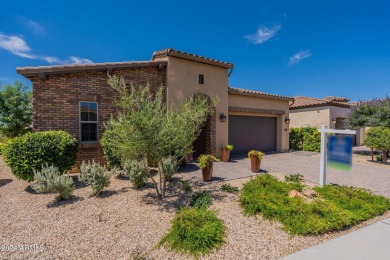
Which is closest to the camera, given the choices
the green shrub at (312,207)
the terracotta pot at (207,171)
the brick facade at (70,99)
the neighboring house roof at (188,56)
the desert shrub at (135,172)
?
the green shrub at (312,207)

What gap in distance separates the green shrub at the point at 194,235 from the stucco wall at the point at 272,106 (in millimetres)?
8838

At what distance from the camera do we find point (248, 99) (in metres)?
12.2

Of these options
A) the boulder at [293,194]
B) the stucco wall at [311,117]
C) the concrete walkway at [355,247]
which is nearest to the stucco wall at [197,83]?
the boulder at [293,194]

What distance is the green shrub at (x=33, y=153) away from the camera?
221 inches

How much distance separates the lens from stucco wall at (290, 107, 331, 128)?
16500 millimetres

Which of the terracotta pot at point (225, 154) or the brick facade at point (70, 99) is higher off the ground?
the brick facade at point (70, 99)

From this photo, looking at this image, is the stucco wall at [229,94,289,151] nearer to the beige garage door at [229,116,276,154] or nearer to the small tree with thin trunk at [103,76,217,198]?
the beige garage door at [229,116,276,154]

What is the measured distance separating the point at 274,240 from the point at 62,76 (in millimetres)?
8724

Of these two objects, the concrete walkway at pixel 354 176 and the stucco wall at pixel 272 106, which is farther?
the stucco wall at pixel 272 106

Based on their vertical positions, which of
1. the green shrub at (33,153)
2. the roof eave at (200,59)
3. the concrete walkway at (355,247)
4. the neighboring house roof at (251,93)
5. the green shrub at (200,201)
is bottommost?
the concrete walkway at (355,247)

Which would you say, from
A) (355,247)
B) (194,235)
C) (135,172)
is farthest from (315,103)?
(194,235)

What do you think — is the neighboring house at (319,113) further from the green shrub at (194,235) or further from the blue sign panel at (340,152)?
the green shrub at (194,235)

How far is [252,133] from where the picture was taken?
12961mm

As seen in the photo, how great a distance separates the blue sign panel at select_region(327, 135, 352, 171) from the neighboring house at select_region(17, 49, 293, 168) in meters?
5.59
